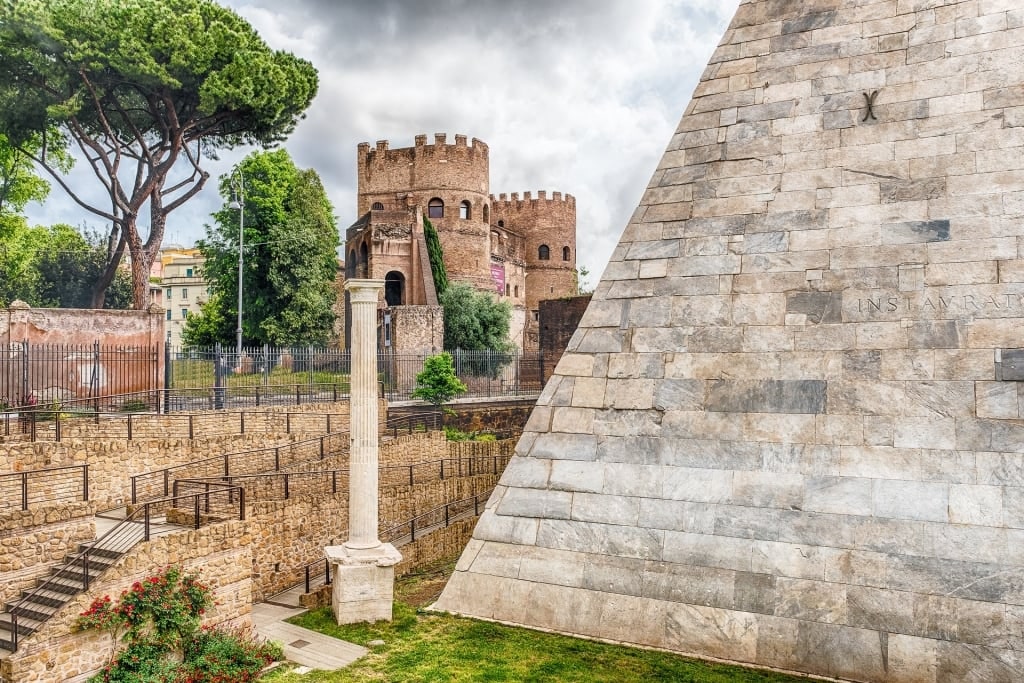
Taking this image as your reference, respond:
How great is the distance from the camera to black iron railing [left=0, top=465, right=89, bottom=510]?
38.0ft

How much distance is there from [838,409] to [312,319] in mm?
28249

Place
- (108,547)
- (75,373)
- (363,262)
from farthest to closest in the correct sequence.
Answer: (363,262)
(75,373)
(108,547)

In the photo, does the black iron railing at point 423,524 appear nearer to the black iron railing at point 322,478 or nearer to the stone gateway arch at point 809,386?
the black iron railing at point 322,478

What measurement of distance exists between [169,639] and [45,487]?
478cm

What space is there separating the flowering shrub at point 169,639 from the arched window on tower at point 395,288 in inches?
1277

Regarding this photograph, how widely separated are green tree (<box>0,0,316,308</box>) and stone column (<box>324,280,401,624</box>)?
18.8 metres

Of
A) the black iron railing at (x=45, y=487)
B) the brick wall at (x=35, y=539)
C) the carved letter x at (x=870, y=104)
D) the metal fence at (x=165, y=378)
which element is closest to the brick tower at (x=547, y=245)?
the metal fence at (x=165, y=378)

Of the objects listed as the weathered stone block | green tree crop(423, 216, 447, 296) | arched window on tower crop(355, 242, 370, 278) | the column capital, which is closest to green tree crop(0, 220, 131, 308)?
arched window on tower crop(355, 242, 370, 278)

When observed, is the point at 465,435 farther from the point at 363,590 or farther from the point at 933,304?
the point at 933,304

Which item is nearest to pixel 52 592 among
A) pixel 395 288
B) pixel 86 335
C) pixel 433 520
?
pixel 433 520

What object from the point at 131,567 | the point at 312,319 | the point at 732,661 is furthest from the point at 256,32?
the point at 732,661

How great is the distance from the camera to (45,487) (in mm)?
12000

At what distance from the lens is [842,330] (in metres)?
7.49

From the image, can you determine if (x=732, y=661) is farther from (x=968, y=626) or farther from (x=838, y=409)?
(x=838, y=409)
